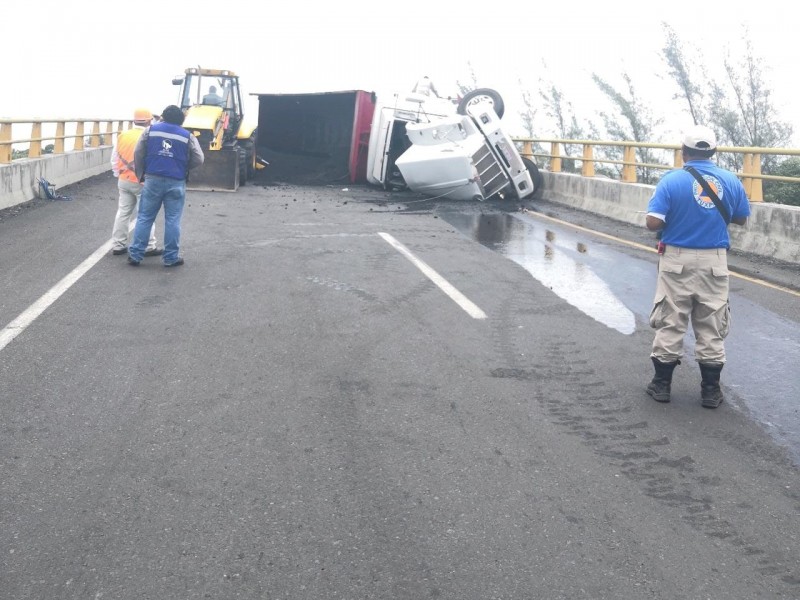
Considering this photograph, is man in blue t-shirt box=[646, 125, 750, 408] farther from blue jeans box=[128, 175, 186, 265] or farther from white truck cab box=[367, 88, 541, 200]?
white truck cab box=[367, 88, 541, 200]

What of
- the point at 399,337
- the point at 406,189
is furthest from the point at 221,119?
the point at 399,337

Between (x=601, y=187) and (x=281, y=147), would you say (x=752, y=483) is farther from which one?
(x=281, y=147)

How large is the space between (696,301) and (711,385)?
0.58m

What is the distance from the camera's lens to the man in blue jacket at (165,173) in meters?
10.4

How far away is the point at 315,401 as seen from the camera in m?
5.78

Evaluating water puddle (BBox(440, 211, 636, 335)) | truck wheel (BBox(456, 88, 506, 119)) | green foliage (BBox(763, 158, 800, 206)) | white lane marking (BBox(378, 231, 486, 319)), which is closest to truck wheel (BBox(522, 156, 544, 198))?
truck wheel (BBox(456, 88, 506, 119))

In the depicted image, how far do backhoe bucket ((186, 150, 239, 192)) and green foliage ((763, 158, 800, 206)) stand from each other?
509 inches

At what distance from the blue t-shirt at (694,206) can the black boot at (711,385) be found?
31.9 inches

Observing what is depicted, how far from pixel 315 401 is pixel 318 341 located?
60.2 inches

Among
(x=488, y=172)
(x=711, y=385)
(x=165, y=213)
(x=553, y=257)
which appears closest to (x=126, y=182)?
(x=165, y=213)

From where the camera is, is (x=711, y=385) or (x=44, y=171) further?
(x=44, y=171)

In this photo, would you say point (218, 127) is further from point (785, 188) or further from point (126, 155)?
point (785, 188)

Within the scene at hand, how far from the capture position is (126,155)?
11039mm

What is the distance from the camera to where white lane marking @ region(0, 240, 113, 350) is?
7.17 m
